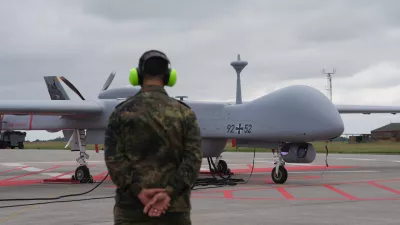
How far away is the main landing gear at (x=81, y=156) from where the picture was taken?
1922cm

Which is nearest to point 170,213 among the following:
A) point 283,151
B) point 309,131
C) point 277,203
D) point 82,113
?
point 277,203

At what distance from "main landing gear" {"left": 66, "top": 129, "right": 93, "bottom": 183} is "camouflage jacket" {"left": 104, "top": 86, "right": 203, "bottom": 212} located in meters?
15.3

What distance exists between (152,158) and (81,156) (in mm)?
15504

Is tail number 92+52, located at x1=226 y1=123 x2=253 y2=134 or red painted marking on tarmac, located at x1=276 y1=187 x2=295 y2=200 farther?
tail number 92+52, located at x1=226 y1=123 x2=253 y2=134

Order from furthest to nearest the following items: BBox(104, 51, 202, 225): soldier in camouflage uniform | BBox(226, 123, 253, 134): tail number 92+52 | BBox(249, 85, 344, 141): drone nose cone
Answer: BBox(226, 123, 253, 134): tail number 92+52 < BBox(249, 85, 344, 141): drone nose cone < BBox(104, 51, 202, 225): soldier in camouflage uniform

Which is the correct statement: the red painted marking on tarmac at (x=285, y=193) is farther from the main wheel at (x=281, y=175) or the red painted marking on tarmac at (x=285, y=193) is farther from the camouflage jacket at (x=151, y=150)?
the camouflage jacket at (x=151, y=150)

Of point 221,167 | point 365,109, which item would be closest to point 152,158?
point 221,167

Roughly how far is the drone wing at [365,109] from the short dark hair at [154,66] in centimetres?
2143

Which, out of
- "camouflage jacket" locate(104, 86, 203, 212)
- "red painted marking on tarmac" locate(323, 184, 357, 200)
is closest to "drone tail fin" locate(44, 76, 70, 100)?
"red painted marking on tarmac" locate(323, 184, 357, 200)

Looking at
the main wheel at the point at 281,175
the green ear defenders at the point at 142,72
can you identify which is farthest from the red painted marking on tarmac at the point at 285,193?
the green ear defenders at the point at 142,72

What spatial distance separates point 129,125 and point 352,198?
10363mm

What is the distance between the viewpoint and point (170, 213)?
167 inches

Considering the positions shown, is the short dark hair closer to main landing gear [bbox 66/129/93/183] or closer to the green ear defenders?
the green ear defenders

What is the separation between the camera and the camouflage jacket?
4211 millimetres
